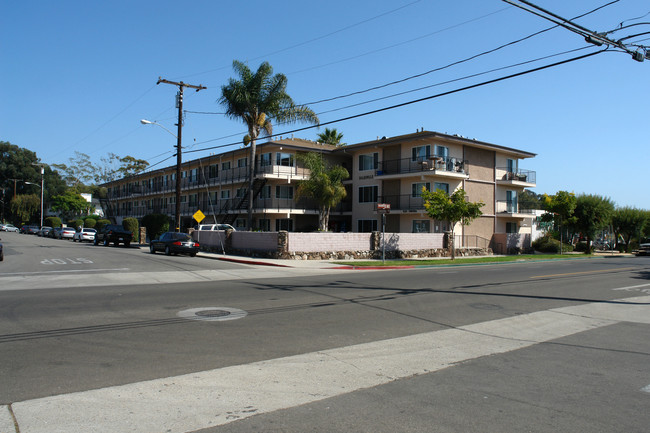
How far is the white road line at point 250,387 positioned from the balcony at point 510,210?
116ft

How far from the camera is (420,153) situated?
37656 millimetres

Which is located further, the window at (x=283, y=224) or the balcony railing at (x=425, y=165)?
the window at (x=283, y=224)

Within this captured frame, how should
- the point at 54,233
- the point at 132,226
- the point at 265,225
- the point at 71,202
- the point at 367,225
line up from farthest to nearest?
the point at 71,202
the point at 54,233
the point at 132,226
the point at 265,225
the point at 367,225

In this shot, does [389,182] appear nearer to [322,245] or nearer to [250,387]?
[322,245]

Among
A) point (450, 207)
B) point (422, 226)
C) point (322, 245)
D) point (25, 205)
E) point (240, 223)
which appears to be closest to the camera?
point (322, 245)

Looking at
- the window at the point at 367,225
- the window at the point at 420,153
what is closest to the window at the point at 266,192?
the window at the point at 367,225

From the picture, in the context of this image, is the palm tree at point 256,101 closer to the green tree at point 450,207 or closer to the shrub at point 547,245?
the green tree at point 450,207

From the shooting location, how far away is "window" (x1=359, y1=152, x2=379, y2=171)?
136 ft

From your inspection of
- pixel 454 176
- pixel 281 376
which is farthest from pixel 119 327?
pixel 454 176

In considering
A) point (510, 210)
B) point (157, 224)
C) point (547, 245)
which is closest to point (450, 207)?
point (510, 210)

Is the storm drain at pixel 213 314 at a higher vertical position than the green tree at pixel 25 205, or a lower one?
lower

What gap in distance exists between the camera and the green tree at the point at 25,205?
3661 inches

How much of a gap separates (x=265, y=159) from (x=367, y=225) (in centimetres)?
1113

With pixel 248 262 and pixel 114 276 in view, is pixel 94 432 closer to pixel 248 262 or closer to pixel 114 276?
pixel 114 276
